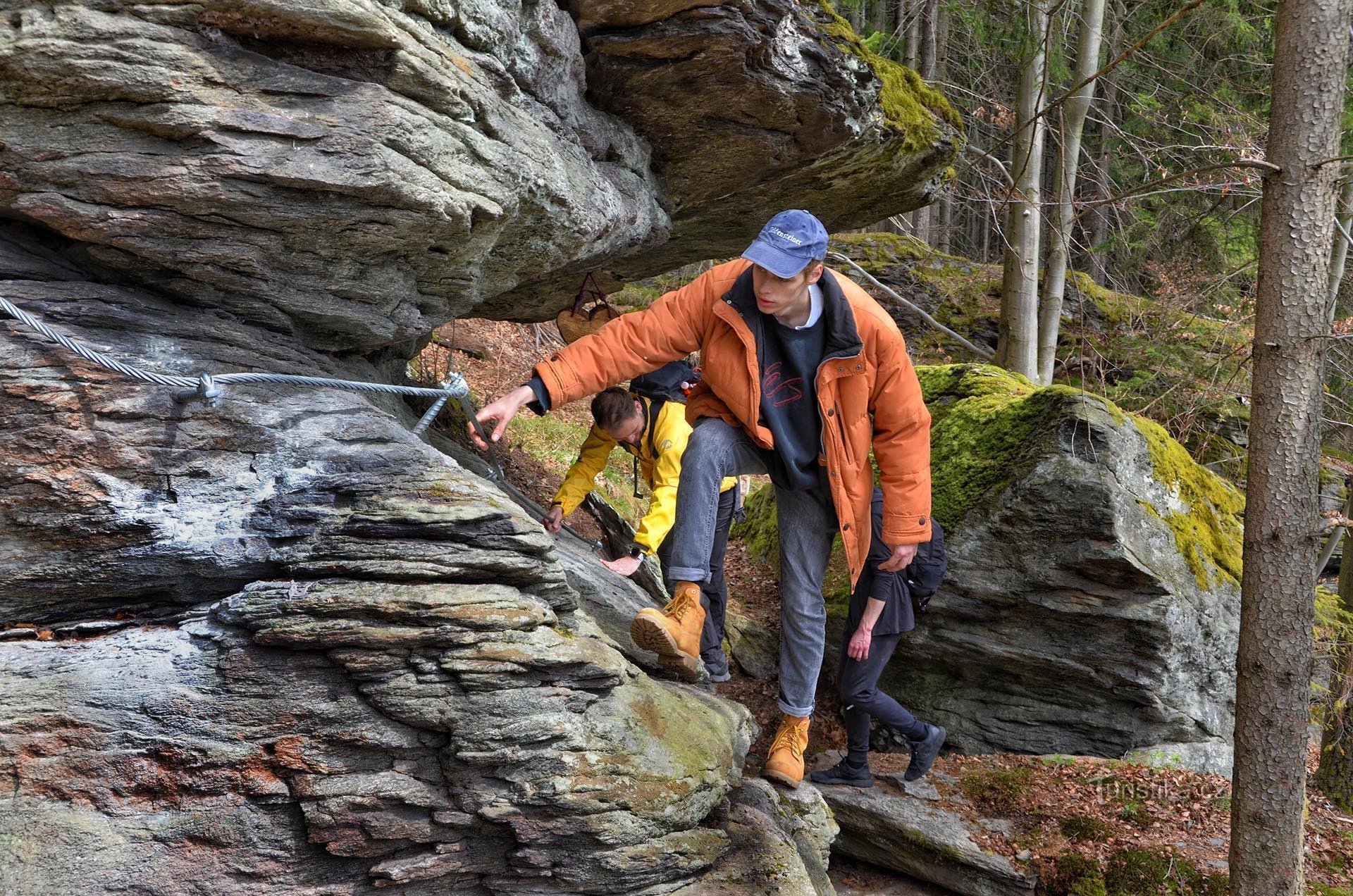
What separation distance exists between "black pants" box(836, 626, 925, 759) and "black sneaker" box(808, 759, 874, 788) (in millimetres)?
143

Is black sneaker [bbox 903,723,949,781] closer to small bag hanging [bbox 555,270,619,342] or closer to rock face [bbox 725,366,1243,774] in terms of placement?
rock face [bbox 725,366,1243,774]

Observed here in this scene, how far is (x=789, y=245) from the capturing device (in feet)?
14.9

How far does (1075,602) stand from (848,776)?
226cm

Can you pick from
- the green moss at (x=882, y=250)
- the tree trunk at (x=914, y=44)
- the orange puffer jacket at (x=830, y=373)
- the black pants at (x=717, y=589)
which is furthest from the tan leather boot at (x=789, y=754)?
the tree trunk at (x=914, y=44)

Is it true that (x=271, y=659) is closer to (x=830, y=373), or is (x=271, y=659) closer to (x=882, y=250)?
(x=830, y=373)

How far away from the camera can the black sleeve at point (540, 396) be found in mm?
4656

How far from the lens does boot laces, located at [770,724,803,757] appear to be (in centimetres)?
584

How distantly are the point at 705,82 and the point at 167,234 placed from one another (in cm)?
371

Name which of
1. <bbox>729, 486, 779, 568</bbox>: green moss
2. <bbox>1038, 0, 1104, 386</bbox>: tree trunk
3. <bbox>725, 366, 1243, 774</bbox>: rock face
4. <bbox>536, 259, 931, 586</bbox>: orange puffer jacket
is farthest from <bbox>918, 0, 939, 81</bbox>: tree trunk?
<bbox>536, 259, 931, 586</bbox>: orange puffer jacket

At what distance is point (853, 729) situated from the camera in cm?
666

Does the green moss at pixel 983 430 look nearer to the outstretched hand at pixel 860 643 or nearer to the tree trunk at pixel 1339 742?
the outstretched hand at pixel 860 643

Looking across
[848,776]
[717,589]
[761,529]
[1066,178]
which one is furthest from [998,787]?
[1066,178]

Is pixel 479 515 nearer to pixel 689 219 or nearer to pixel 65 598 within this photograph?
pixel 65 598

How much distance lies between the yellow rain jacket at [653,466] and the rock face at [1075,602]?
2.57 meters
